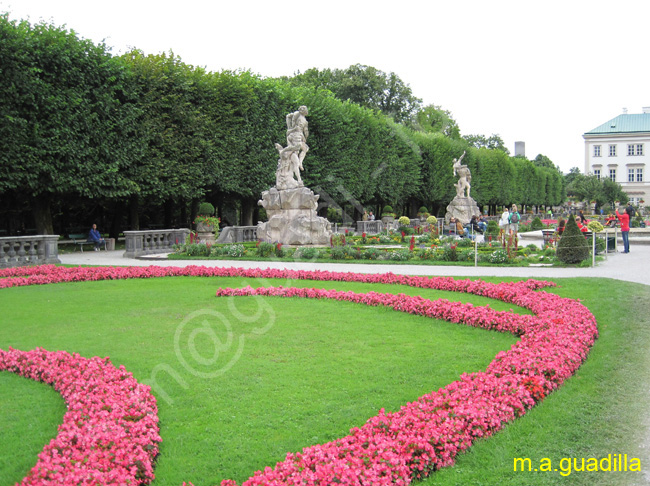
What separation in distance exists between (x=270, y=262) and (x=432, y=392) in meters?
13.3

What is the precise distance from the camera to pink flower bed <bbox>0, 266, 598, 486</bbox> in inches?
147

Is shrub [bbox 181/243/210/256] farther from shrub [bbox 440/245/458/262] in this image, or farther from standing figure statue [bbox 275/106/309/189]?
shrub [bbox 440/245/458/262]

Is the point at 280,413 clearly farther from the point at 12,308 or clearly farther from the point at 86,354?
the point at 12,308

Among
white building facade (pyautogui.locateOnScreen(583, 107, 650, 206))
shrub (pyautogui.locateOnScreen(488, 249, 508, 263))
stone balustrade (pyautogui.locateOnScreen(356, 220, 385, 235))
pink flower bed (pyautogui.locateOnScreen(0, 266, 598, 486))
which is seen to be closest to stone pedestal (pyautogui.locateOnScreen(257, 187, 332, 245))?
shrub (pyautogui.locateOnScreen(488, 249, 508, 263))

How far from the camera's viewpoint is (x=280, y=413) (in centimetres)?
498

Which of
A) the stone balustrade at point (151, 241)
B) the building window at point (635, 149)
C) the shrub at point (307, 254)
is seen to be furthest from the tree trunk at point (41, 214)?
the building window at point (635, 149)

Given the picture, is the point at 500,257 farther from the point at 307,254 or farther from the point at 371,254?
the point at 307,254

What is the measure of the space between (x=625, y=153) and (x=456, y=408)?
95.7 metres

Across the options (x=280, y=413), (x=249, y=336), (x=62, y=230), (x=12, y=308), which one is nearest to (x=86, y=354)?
Answer: (x=249, y=336)

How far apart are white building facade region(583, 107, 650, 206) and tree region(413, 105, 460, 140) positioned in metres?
30.8

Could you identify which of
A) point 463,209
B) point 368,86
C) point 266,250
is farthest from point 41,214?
point 368,86

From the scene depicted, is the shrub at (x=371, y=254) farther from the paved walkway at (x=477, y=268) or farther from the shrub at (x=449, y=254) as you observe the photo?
the shrub at (x=449, y=254)

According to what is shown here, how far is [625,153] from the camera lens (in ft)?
286

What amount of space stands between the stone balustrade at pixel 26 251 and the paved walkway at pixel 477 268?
97 centimetres
